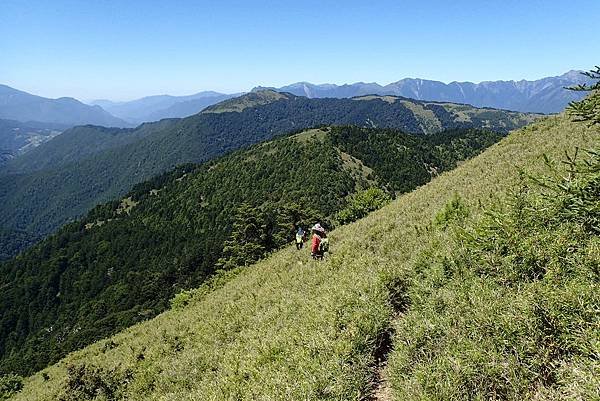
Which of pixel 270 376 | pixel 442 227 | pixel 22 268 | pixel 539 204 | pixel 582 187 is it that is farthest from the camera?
pixel 22 268

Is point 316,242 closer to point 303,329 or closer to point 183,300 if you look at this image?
point 303,329

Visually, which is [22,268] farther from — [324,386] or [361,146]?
[324,386]

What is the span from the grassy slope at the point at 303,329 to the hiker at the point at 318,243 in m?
0.87

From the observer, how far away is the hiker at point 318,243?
2044 cm

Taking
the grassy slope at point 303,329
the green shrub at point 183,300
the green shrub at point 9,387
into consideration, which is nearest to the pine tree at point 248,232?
the green shrub at point 183,300

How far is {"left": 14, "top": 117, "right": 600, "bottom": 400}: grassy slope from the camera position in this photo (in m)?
8.41

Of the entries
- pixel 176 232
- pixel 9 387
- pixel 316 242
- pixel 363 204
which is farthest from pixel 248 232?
pixel 176 232

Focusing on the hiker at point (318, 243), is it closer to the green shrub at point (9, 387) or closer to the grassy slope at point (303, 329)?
the grassy slope at point (303, 329)

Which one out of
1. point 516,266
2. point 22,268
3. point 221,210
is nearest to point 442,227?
point 516,266

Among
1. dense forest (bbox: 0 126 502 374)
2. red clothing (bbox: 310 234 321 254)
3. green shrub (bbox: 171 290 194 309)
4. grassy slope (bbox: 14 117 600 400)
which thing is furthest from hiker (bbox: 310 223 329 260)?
dense forest (bbox: 0 126 502 374)

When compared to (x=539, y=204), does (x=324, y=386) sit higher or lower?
lower

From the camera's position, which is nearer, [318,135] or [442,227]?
[442,227]

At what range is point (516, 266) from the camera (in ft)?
29.2

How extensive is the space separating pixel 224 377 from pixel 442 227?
9.50m
